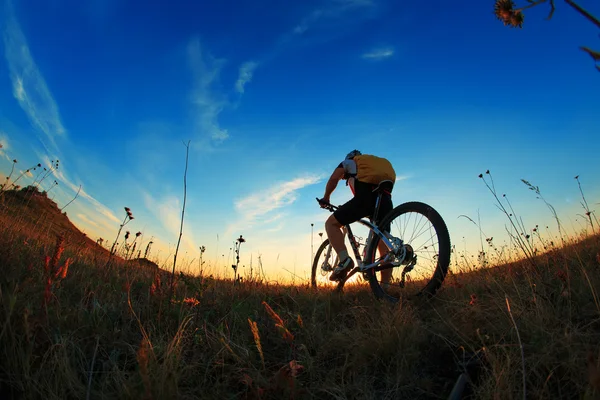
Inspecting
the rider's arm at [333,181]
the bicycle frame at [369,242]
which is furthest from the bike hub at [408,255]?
the rider's arm at [333,181]

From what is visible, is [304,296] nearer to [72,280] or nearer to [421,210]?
[421,210]

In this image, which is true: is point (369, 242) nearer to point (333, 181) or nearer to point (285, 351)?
point (333, 181)

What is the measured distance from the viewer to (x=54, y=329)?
8.18ft

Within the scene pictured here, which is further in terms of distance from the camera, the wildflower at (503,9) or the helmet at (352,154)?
the helmet at (352,154)

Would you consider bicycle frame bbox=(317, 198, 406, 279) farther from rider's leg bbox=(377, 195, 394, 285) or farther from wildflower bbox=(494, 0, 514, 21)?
wildflower bbox=(494, 0, 514, 21)

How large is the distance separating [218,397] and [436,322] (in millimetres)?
1951

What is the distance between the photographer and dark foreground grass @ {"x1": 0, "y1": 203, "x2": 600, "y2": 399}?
192 centimetres

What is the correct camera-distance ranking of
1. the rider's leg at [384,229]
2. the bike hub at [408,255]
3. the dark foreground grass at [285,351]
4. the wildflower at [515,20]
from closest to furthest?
1. the wildflower at [515,20]
2. the dark foreground grass at [285,351]
3. the bike hub at [408,255]
4. the rider's leg at [384,229]

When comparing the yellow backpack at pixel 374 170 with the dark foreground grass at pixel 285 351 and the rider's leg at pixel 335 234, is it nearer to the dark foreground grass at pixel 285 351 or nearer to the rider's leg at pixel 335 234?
the rider's leg at pixel 335 234

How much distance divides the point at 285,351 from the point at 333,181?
9.77ft

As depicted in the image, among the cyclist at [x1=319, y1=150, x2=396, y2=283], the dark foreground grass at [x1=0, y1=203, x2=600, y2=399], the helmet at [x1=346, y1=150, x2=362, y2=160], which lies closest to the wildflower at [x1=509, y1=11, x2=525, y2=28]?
the dark foreground grass at [x1=0, y1=203, x2=600, y2=399]

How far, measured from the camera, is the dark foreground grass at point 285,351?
1.92 metres

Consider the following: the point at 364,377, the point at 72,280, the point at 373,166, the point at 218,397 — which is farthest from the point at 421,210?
the point at 72,280

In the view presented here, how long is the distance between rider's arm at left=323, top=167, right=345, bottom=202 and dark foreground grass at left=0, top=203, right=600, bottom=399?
2.26 m
